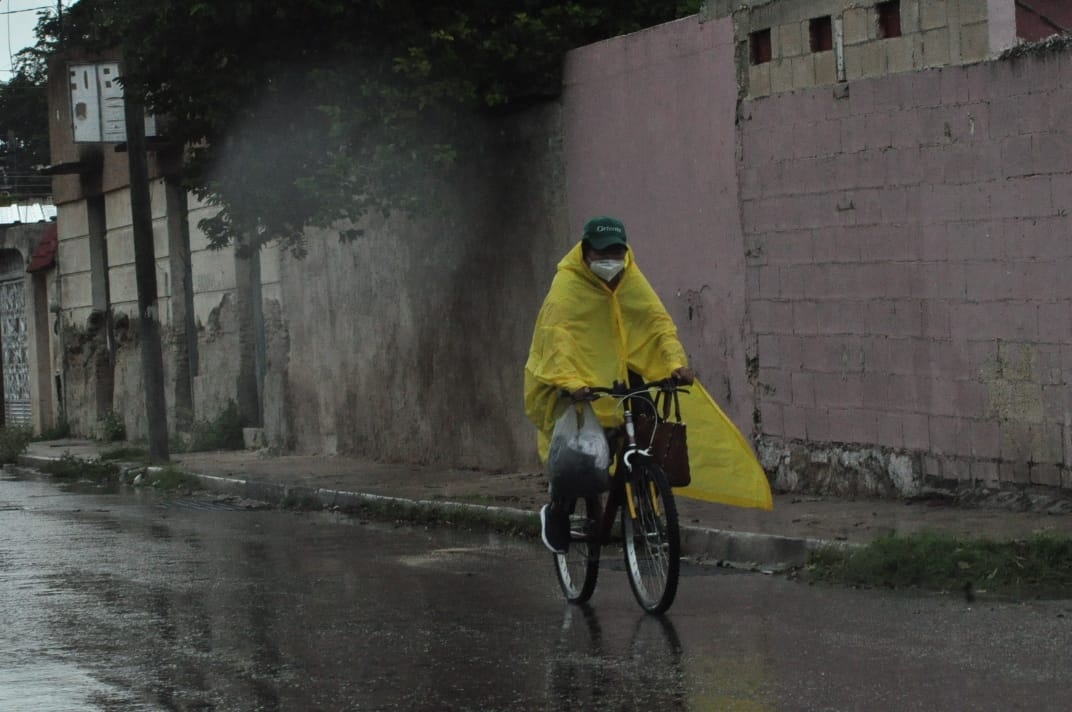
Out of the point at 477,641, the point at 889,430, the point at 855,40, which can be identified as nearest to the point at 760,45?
the point at 855,40

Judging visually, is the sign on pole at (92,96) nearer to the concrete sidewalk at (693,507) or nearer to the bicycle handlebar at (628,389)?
the concrete sidewalk at (693,507)

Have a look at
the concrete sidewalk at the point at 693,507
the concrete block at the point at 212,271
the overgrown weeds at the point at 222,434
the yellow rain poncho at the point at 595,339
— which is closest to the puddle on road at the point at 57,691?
the yellow rain poncho at the point at 595,339

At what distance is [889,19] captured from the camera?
1170 centimetres

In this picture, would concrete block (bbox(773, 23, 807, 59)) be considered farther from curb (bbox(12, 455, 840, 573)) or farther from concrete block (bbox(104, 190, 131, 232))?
concrete block (bbox(104, 190, 131, 232))

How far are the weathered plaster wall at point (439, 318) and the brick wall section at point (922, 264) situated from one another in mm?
2981

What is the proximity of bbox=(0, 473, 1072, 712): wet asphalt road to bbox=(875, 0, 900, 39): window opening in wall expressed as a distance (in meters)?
3.88

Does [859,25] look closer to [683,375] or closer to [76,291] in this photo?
[683,375]

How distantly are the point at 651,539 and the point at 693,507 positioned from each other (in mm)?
3851

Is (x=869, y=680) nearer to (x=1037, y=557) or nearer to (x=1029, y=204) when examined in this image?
(x=1037, y=557)

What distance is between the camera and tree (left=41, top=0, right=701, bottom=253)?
1491 centimetres

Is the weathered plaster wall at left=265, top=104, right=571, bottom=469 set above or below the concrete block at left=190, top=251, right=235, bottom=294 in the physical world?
below

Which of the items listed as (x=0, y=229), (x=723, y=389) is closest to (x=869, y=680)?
(x=723, y=389)

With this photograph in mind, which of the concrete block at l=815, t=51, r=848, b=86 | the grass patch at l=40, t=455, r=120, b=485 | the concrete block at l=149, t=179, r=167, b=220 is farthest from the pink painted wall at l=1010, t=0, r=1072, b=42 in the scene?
the concrete block at l=149, t=179, r=167, b=220

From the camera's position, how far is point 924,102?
11383mm
